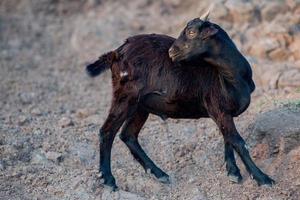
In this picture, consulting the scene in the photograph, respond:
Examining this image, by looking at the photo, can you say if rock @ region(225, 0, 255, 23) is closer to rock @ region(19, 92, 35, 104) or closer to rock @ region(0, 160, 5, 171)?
rock @ region(19, 92, 35, 104)

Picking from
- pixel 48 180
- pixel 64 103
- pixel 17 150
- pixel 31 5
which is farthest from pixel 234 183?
pixel 31 5

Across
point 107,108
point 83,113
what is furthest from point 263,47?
point 83,113

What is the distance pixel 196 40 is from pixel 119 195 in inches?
64.1

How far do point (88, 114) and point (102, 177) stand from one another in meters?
2.07

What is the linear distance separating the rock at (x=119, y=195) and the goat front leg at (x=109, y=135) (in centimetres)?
6

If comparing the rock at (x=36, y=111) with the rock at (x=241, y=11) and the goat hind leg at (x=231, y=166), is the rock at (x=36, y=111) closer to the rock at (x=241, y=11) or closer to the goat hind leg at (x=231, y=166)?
the goat hind leg at (x=231, y=166)

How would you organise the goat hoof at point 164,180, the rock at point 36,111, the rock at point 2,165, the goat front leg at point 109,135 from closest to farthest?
1. the goat front leg at point 109,135
2. the goat hoof at point 164,180
3. the rock at point 2,165
4. the rock at point 36,111

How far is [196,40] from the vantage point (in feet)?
22.7

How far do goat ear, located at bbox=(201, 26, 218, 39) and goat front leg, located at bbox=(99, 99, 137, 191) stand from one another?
0.98 m

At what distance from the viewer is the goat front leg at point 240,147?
7.09m

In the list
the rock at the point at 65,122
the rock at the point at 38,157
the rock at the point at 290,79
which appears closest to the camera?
the rock at the point at 38,157

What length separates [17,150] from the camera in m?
7.94

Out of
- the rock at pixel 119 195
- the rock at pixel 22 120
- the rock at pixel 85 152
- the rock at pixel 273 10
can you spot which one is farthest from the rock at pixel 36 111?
the rock at pixel 273 10

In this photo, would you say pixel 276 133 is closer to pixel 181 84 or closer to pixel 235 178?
pixel 235 178
